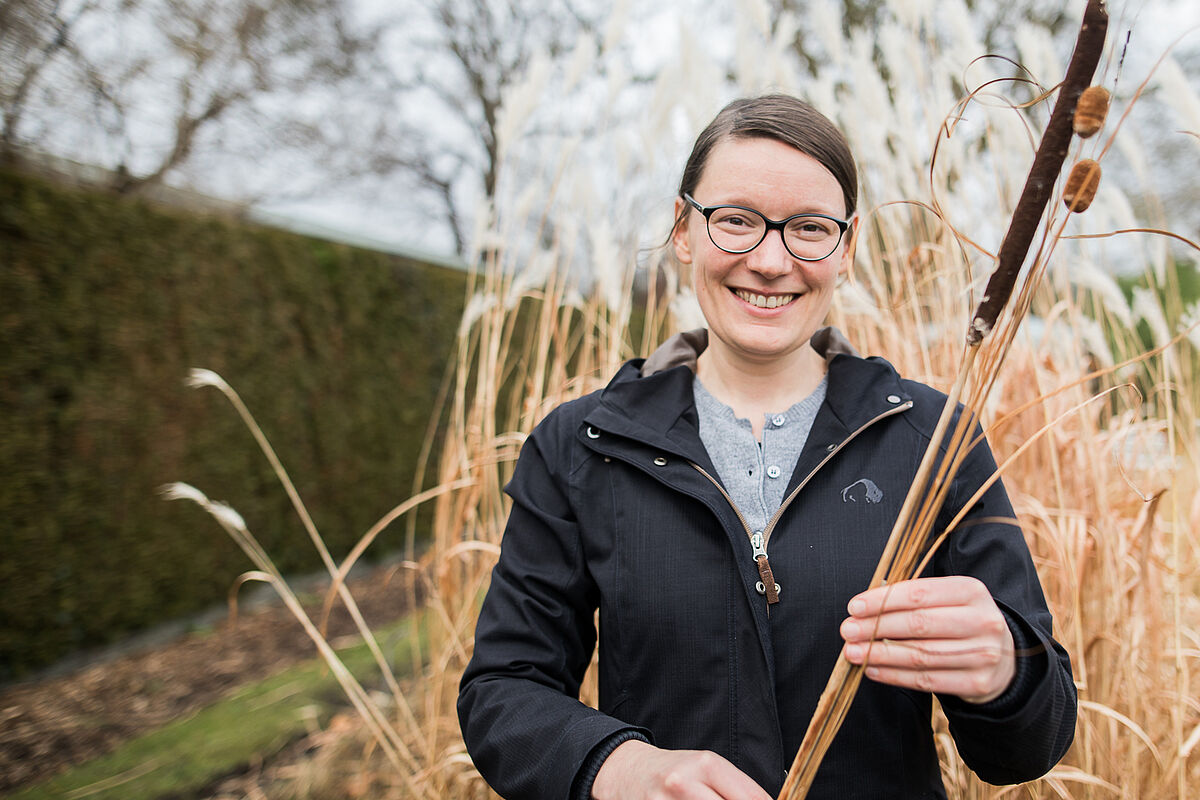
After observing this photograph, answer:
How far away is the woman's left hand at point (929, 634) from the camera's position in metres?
0.68

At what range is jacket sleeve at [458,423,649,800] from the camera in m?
0.88

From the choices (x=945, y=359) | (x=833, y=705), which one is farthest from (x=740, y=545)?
(x=945, y=359)

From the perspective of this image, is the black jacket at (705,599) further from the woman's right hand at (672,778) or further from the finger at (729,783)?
the finger at (729,783)

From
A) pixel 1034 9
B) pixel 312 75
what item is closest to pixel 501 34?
pixel 312 75

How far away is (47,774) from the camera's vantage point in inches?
97.9

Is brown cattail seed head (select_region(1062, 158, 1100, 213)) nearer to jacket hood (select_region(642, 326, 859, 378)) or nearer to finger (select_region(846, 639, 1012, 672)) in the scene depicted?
finger (select_region(846, 639, 1012, 672))

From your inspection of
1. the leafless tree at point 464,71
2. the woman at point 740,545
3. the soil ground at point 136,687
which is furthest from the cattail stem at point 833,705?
the leafless tree at point 464,71

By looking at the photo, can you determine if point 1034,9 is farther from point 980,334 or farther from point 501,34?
point 980,334

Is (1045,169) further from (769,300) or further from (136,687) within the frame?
(136,687)

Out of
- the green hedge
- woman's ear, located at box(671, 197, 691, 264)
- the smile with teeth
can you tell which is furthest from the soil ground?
the smile with teeth

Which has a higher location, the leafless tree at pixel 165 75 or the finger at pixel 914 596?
the leafless tree at pixel 165 75

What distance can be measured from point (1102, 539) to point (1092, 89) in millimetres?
1157

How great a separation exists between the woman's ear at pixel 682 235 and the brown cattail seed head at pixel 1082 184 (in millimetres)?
654

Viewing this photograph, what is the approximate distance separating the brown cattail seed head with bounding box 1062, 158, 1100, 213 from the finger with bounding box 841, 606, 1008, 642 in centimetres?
35
